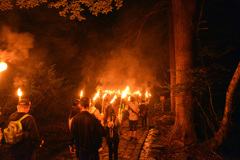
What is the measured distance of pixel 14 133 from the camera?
3592mm

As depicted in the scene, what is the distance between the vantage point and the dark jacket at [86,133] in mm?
3729

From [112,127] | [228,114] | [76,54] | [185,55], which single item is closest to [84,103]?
[112,127]

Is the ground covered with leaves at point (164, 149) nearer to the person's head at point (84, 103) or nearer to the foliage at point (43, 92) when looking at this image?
the foliage at point (43, 92)

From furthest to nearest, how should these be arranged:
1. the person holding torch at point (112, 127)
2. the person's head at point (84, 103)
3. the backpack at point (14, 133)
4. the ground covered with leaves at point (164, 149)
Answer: the ground covered with leaves at point (164, 149) < the person holding torch at point (112, 127) < the person's head at point (84, 103) < the backpack at point (14, 133)

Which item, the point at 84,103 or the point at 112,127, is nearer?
the point at 84,103

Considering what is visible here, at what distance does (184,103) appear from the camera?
25.0ft

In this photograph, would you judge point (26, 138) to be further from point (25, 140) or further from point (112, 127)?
point (112, 127)

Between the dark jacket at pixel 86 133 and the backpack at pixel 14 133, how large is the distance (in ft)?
3.88

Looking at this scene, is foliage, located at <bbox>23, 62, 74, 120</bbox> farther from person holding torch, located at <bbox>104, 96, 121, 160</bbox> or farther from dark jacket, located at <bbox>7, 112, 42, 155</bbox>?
person holding torch, located at <bbox>104, 96, 121, 160</bbox>

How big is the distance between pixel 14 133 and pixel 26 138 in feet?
0.99

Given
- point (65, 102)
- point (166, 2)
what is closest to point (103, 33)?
point (166, 2)

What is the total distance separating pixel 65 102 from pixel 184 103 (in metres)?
9.19

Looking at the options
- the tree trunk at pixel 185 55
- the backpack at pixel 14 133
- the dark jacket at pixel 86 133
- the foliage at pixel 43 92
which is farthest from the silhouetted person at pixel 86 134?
the foliage at pixel 43 92

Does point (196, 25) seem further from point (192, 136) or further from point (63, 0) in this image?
point (63, 0)
